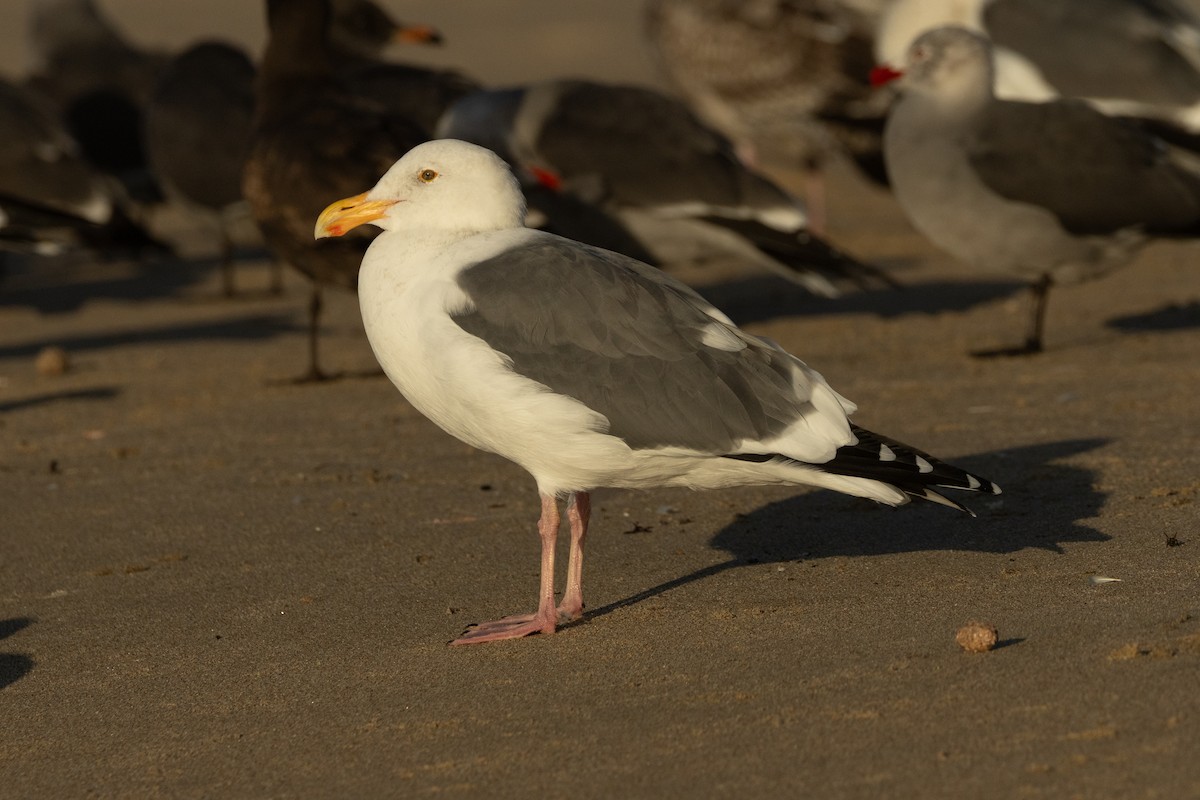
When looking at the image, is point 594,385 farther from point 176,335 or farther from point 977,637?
point 176,335

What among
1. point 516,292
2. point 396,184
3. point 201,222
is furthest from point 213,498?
point 201,222

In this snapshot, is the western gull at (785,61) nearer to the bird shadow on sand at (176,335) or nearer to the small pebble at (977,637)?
the bird shadow on sand at (176,335)

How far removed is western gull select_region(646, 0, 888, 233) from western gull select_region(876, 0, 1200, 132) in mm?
2943

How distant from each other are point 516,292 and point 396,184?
2.16 feet

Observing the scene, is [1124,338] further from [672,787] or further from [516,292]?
[672,787]

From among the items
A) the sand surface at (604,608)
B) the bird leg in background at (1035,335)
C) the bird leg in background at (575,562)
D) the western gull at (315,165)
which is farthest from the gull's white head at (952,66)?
the bird leg in background at (575,562)

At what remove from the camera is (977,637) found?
12.7ft

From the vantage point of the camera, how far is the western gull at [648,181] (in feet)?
30.2

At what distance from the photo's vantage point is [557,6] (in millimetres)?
42219

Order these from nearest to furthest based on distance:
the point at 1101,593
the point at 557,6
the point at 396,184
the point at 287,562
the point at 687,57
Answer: the point at 1101,593 < the point at 396,184 < the point at 287,562 < the point at 687,57 < the point at 557,6

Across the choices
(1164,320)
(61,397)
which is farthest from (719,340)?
(1164,320)

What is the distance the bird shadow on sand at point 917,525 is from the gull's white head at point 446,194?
113 cm

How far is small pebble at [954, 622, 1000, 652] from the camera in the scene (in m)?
3.88

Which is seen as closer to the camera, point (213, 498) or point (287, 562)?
point (287, 562)
